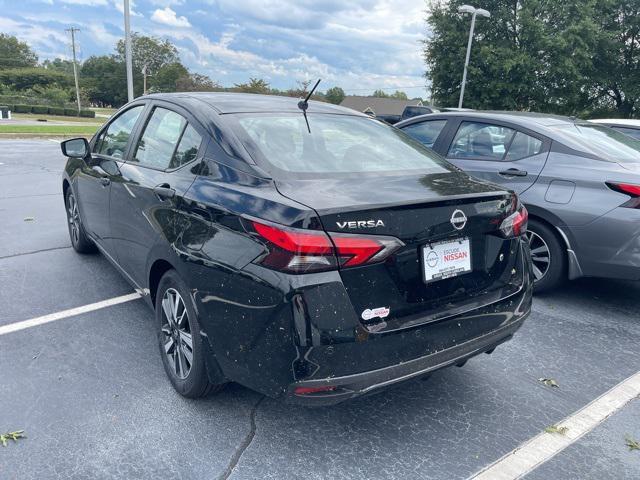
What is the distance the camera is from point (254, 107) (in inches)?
120

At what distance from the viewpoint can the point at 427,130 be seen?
560 cm

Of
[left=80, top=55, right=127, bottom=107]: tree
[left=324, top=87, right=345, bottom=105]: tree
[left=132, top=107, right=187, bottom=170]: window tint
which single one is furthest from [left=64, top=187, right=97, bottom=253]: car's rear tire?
[left=80, top=55, right=127, bottom=107]: tree

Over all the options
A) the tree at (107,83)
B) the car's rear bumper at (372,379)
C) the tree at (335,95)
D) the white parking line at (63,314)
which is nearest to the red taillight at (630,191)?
the car's rear bumper at (372,379)

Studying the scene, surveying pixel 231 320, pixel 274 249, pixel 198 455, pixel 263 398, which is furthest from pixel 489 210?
pixel 198 455

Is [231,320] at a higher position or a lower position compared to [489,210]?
lower

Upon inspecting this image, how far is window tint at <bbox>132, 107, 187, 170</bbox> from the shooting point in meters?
3.01

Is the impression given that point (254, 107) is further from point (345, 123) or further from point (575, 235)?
point (575, 235)

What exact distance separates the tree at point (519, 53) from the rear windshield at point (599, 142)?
22.0 metres

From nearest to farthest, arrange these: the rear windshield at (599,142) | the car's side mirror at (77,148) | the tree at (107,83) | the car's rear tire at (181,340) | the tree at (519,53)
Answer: the car's rear tire at (181,340), the car's side mirror at (77,148), the rear windshield at (599,142), the tree at (519,53), the tree at (107,83)

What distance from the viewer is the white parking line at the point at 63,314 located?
3.51 m

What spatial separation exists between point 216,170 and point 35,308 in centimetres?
225

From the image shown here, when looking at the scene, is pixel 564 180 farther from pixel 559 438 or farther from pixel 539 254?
pixel 559 438

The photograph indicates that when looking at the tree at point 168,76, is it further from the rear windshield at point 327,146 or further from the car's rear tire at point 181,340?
the car's rear tire at point 181,340

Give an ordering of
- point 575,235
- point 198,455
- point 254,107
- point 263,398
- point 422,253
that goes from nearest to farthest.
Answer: point 422,253, point 198,455, point 263,398, point 254,107, point 575,235
